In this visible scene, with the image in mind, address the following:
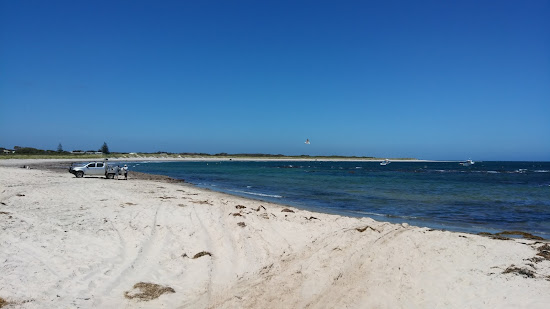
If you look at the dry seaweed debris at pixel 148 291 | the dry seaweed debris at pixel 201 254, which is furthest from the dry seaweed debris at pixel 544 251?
the dry seaweed debris at pixel 148 291

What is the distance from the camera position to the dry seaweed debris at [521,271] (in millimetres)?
5962

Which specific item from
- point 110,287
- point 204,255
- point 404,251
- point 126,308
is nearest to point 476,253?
point 404,251

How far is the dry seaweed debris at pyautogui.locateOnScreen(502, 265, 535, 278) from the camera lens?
5962mm

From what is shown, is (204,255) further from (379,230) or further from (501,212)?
(501,212)

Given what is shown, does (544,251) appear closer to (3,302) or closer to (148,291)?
(148,291)

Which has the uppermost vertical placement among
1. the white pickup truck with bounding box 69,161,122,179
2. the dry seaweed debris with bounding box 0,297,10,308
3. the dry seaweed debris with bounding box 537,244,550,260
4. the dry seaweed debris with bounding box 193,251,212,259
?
the white pickup truck with bounding box 69,161,122,179

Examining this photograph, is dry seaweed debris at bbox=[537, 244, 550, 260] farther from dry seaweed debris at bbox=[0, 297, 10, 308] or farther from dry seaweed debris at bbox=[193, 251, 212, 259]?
dry seaweed debris at bbox=[0, 297, 10, 308]

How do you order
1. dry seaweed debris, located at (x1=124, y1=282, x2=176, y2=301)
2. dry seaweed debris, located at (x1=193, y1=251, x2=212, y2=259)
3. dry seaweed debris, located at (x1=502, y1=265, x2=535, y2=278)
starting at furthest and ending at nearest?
dry seaweed debris, located at (x1=193, y1=251, x2=212, y2=259), dry seaweed debris, located at (x1=124, y1=282, x2=176, y2=301), dry seaweed debris, located at (x1=502, y1=265, x2=535, y2=278)

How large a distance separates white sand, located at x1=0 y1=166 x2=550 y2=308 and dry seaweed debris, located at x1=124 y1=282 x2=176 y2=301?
12cm

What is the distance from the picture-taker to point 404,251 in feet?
23.9

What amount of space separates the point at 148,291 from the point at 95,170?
29.8 metres

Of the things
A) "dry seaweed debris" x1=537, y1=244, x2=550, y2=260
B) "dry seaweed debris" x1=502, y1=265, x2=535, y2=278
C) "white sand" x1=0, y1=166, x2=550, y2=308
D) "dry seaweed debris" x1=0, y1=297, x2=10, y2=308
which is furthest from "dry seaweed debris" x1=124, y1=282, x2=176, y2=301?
"dry seaweed debris" x1=537, y1=244, x2=550, y2=260

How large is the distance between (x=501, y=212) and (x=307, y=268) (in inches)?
661

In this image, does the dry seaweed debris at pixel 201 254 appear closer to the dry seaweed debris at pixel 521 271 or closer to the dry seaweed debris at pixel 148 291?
the dry seaweed debris at pixel 148 291
